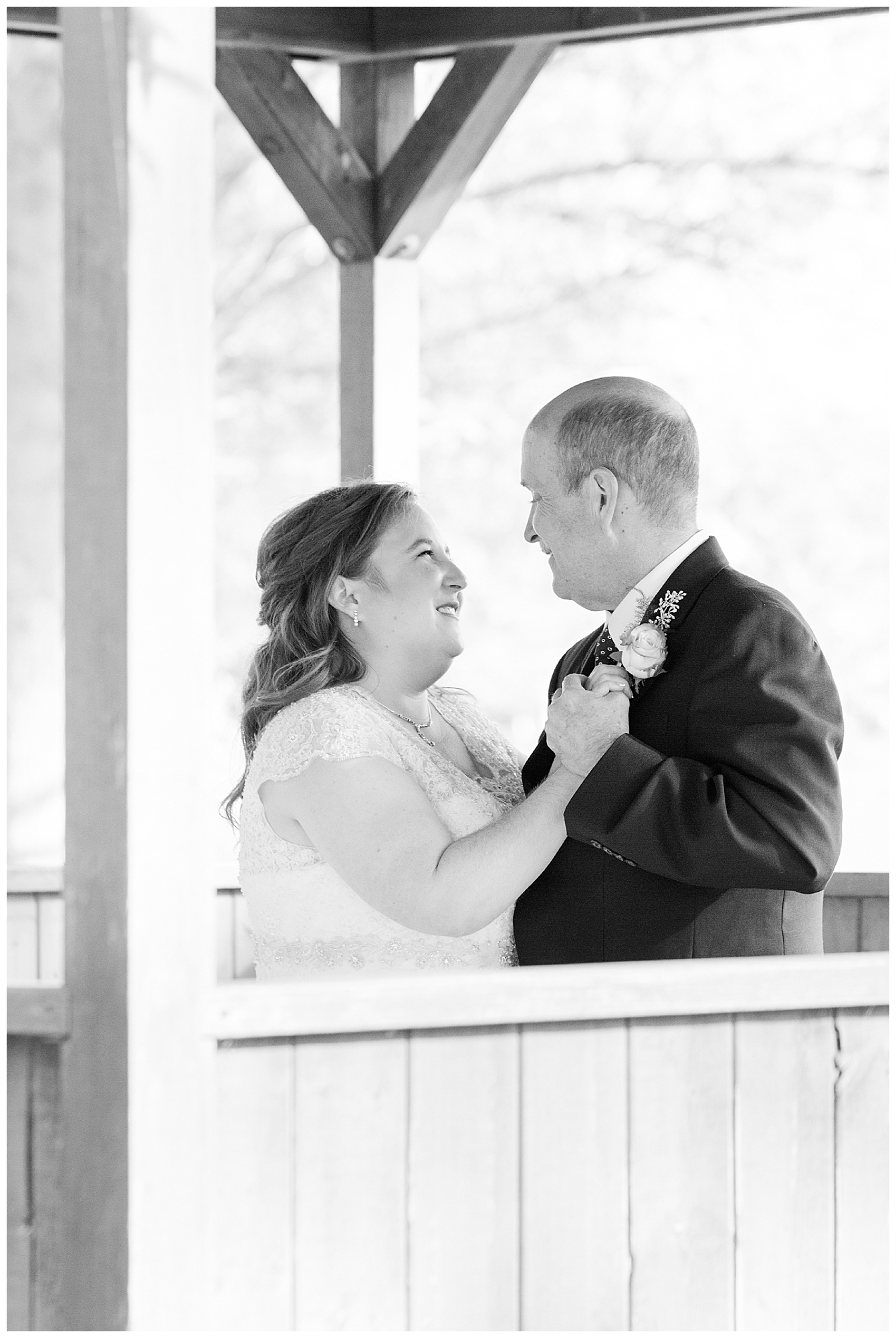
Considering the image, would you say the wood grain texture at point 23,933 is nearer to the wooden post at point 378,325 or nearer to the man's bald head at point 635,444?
the wooden post at point 378,325

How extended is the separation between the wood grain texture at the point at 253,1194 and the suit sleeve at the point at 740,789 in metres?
0.75

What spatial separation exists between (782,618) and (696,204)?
12.1m

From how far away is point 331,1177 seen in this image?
228cm

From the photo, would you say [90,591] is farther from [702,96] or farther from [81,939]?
[702,96]

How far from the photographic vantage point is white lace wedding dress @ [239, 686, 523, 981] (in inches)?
115

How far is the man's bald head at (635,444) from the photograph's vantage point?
10.1 ft

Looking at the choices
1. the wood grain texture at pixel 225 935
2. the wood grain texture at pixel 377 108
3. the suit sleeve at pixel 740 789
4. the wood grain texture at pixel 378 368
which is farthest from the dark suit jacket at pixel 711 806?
the wood grain texture at pixel 377 108

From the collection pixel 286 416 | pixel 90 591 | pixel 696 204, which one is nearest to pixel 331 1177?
pixel 90 591

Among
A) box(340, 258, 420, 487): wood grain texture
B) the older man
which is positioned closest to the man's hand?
the older man

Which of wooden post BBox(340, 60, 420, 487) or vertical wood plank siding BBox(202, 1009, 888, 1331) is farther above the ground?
wooden post BBox(340, 60, 420, 487)

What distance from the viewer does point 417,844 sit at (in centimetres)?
273

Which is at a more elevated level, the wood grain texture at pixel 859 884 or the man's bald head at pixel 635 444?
the man's bald head at pixel 635 444

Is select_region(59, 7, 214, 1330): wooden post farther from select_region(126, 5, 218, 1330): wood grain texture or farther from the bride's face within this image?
the bride's face

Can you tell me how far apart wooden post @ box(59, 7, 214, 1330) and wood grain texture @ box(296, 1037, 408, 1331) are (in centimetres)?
15
